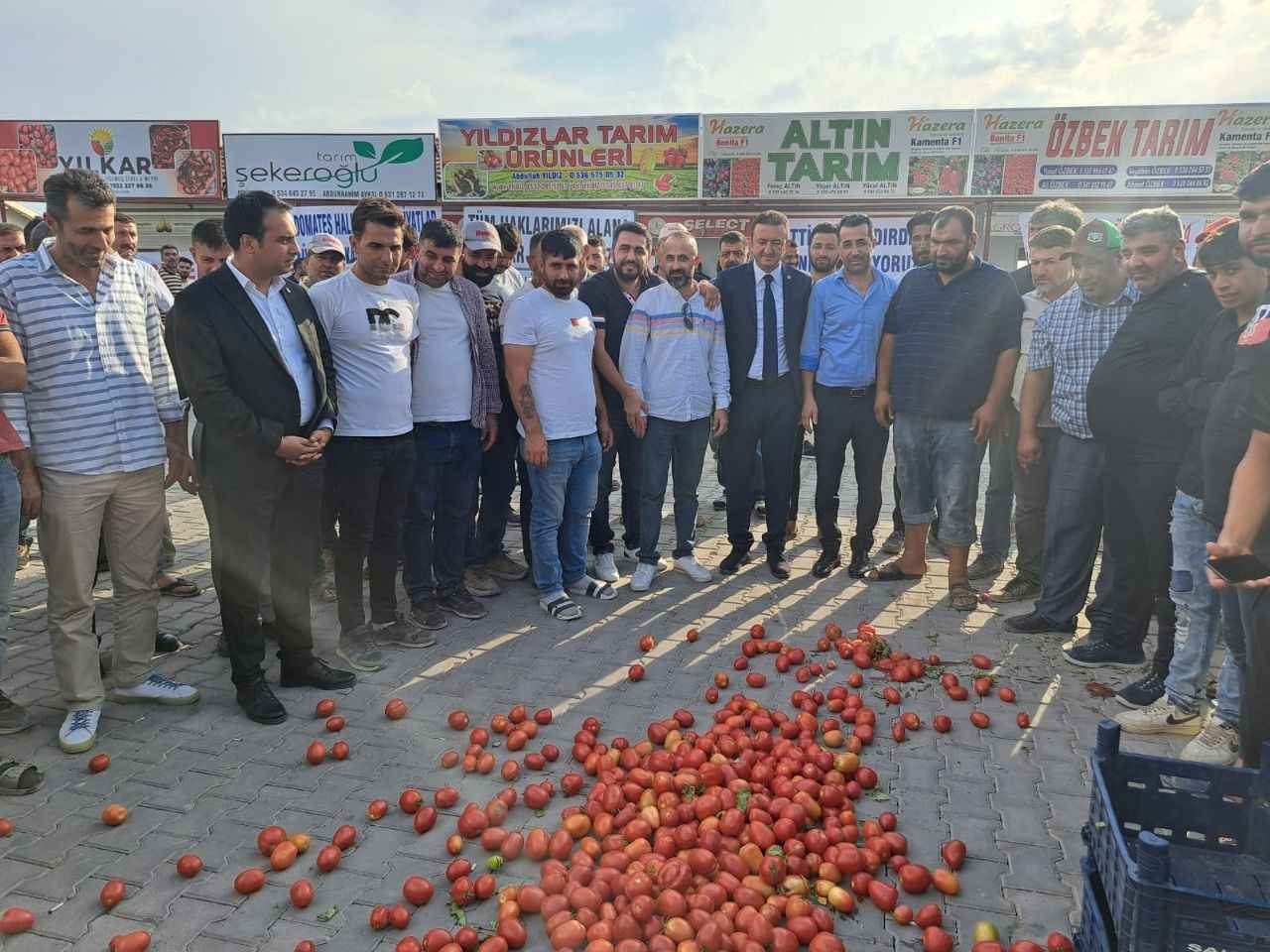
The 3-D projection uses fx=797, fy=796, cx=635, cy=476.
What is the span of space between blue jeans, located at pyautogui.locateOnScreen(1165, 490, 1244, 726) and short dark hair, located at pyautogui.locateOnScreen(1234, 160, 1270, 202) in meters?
1.32

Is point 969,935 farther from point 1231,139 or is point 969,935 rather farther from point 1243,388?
point 1231,139

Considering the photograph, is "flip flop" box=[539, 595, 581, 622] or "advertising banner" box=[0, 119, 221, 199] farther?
"advertising banner" box=[0, 119, 221, 199]

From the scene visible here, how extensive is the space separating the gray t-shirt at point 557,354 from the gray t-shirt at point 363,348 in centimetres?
80

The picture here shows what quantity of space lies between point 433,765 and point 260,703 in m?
1.03

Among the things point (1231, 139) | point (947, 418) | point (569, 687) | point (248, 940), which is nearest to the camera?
point (248, 940)

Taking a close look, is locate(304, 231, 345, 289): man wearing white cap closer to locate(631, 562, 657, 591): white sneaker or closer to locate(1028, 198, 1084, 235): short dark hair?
locate(631, 562, 657, 591): white sneaker

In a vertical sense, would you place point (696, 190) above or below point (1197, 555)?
above

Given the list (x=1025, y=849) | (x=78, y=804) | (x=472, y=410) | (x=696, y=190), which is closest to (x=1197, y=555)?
(x=1025, y=849)

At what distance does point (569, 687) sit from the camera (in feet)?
14.3

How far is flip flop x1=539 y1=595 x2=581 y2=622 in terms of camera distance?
5.26 meters

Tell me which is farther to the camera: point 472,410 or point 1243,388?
point 472,410

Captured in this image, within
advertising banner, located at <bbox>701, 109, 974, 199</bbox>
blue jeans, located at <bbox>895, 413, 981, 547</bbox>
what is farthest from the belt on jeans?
advertising banner, located at <bbox>701, 109, 974, 199</bbox>

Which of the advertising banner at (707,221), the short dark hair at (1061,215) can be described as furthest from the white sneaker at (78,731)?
the advertising banner at (707,221)

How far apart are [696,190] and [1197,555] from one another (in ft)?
48.7
